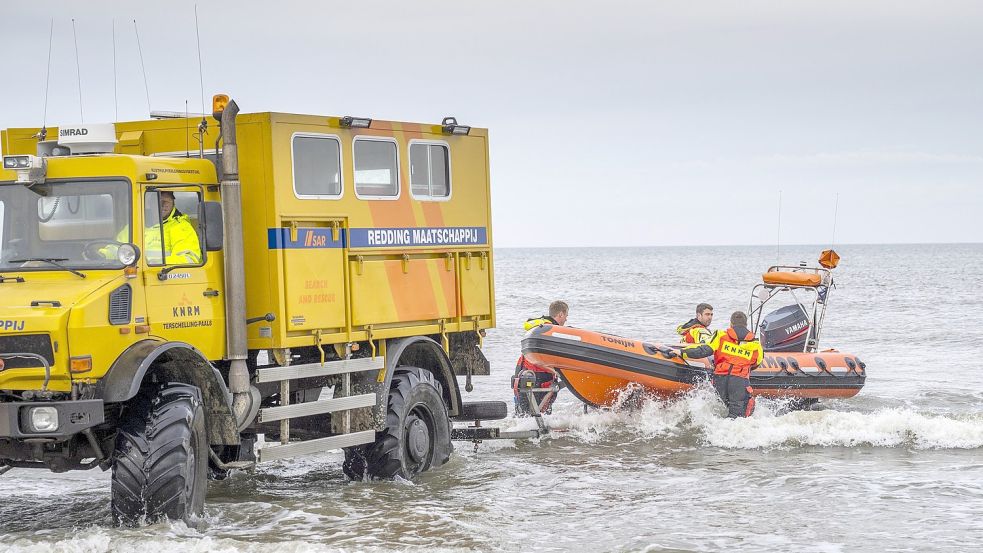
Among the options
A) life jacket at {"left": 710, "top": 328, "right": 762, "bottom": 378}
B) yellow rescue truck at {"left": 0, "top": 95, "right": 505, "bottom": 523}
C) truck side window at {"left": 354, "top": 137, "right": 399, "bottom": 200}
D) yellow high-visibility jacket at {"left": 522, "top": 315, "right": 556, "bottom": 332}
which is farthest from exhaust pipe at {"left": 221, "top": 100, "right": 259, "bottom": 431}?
life jacket at {"left": 710, "top": 328, "right": 762, "bottom": 378}

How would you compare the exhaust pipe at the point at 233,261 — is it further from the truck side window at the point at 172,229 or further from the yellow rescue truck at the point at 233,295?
the truck side window at the point at 172,229

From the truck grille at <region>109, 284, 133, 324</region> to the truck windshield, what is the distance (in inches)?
8.1

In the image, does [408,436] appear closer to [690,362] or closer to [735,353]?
[735,353]

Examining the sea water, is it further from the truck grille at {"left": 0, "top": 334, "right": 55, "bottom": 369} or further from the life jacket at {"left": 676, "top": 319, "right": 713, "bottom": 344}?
the truck grille at {"left": 0, "top": 334, "right": 55, "bottom": 369}

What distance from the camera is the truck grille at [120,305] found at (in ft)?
24.0

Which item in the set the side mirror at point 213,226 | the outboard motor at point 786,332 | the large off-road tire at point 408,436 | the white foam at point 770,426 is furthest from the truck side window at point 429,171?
the outboard motor at point 786,332

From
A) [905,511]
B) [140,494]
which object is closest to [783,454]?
[905,511]

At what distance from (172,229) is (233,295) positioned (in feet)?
2.10

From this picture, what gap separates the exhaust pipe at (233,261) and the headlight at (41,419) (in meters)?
1.52

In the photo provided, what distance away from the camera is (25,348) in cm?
699

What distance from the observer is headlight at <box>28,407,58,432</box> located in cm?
695


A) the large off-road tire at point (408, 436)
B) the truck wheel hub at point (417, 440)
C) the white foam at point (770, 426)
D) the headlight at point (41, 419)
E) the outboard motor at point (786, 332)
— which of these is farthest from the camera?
the outboard motor at point (786, 332)

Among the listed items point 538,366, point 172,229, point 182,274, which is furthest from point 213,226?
point 538,366

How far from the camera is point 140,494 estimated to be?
734cm
